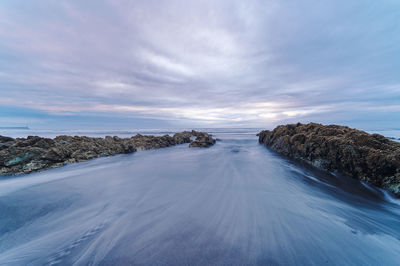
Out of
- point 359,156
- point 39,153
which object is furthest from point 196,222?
point 39,153

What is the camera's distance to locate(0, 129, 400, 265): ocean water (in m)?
1.92

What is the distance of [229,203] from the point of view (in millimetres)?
3432

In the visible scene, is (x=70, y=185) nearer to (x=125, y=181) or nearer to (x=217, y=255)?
(x=125, y=181)

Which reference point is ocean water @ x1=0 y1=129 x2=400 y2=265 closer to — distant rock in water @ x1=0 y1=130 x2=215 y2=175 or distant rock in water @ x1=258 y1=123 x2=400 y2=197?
distant rock in water @ x1=258 y1=123 x2=400 y2=197

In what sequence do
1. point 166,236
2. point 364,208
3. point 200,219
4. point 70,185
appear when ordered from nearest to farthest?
point 166,236
point 200,219
point 364,208
point 70,185

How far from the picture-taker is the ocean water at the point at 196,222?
75.7 inches

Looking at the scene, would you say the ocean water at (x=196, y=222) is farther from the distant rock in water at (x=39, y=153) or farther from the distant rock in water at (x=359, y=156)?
the distant rock in water at (x=39, y=153)

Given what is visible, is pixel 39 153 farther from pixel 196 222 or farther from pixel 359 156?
pixel 359 156

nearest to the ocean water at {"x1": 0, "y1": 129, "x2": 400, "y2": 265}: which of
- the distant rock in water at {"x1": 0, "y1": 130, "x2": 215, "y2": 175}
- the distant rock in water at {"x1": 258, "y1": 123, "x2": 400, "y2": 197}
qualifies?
the distant rock in water at {"x1": 258, "y1": 123, "x2": 400, "y2": 197}

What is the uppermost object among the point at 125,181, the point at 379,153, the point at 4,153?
the point at 379,153

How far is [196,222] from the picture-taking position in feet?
8.77

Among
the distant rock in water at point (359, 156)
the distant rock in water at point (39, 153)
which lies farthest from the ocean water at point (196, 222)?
the distant rock in water at point (39, 153)

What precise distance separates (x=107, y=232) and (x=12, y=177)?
19.4ft

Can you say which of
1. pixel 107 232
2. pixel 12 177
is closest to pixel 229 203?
pixel 107 232
